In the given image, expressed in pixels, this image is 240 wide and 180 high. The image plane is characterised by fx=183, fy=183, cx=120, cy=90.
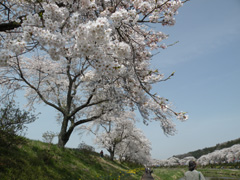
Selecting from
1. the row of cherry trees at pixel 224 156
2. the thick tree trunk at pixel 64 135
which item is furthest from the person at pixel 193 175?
the row of cherry trees at pixel 224 156

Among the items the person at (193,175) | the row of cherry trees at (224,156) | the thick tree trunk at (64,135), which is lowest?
the row of cherry trees at (224,156)

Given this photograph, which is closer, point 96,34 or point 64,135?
point 96,34

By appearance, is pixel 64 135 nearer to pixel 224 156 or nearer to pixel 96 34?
pixel 96 34

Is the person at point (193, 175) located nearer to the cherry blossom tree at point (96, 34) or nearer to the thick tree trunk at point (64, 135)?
the cherry blossom tree at point (96, 34)

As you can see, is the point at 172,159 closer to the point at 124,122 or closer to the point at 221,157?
the point at 221,157

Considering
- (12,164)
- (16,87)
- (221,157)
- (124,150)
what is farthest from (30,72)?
(221,157)

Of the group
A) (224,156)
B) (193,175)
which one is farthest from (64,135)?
(224,156)

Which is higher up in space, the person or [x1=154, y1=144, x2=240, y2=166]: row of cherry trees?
the person

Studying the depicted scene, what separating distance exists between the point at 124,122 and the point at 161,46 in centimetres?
2340

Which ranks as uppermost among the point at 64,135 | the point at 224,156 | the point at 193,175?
the point at 64,135

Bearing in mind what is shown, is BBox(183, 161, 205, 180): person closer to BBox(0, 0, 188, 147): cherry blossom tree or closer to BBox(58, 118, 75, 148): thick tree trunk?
BBox(0, 0, 188, 147): cherry blossom tree

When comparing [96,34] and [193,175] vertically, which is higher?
[96,34]

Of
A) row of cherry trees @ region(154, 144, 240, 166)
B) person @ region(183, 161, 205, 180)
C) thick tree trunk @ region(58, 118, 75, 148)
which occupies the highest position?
thick tree trunk @ region(58, 118, 75, 148)

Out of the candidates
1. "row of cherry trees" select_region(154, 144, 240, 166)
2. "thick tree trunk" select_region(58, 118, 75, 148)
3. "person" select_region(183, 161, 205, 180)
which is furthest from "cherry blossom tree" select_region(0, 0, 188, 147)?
"row of cherry trees" select_region(154, 144, 240, 166)
